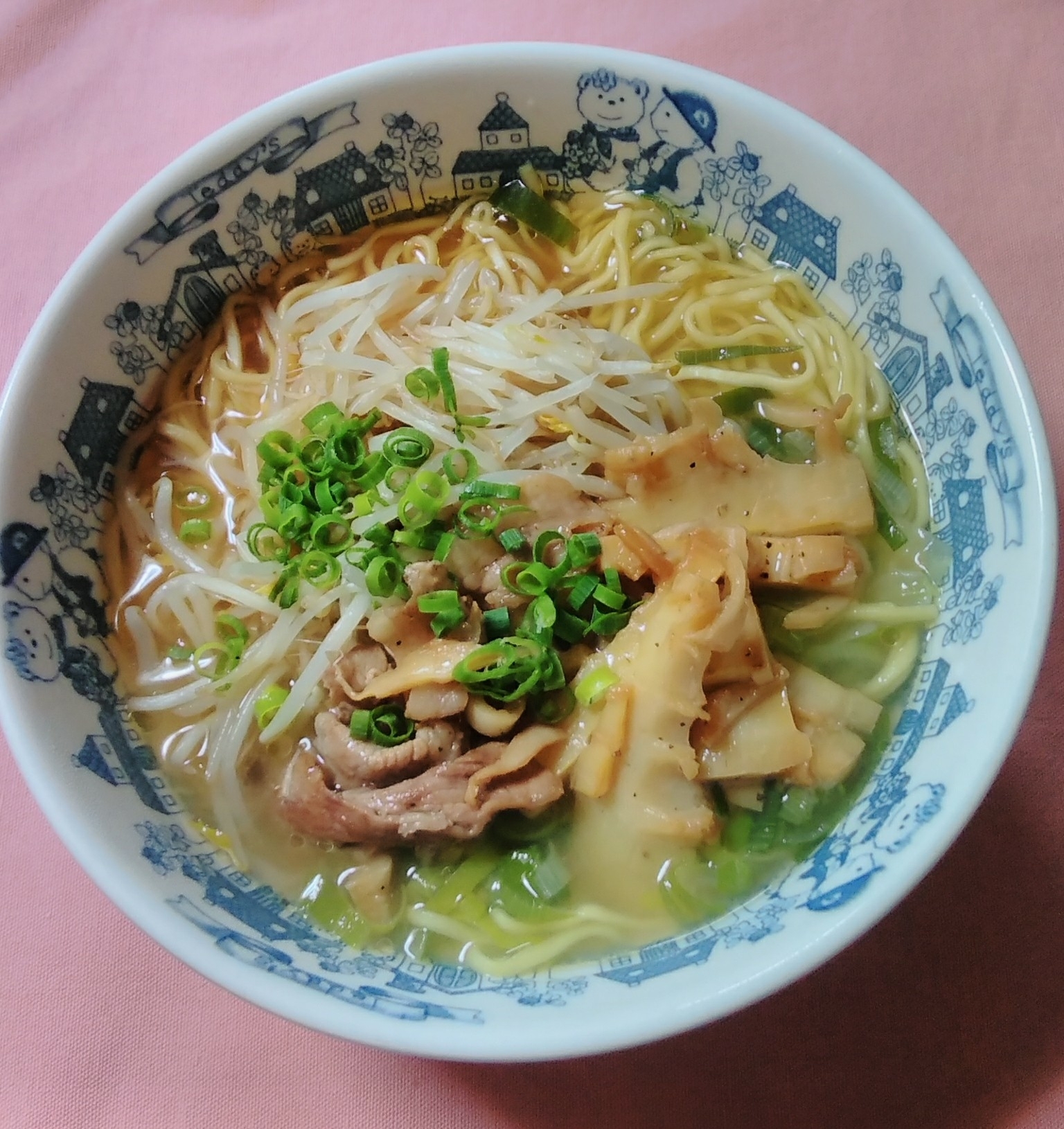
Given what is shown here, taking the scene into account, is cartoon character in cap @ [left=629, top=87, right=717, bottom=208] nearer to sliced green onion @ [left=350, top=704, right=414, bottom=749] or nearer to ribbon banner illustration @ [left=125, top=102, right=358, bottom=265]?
ribbon banner illustration @ [left=125, top=102, right=358, bottom=265]

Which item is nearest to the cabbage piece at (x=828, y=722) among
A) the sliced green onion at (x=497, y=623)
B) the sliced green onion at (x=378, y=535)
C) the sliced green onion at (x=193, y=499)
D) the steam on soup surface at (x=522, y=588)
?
the steam on soup surface at (x=522, y=588)

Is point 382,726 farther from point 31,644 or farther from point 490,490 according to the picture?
point 31,644

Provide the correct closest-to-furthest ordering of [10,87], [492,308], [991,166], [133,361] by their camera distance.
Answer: [133,361] → [492,308] → [991,166] → [10,87]

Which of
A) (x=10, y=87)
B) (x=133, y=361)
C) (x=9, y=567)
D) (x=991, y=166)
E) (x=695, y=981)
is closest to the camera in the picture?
(x=695, y=981)

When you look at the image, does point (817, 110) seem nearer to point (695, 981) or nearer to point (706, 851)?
point (706, 851)

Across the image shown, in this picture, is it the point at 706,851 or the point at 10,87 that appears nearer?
the point at 706,851

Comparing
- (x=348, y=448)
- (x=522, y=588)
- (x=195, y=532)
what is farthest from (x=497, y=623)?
(x=195, y=532)

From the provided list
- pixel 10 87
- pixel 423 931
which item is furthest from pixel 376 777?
pixel 10 87

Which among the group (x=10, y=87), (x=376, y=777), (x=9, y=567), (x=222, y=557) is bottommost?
(x=376, y=777)
